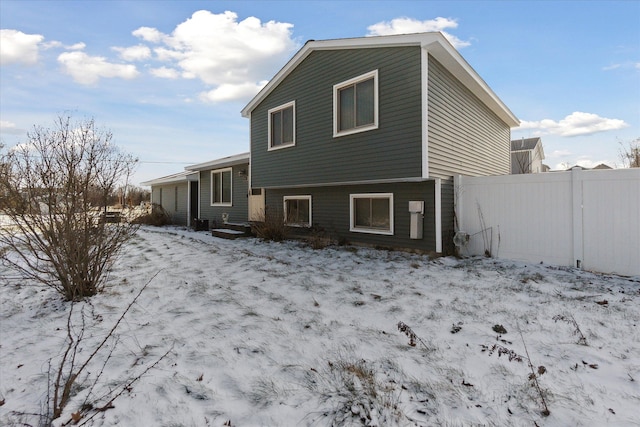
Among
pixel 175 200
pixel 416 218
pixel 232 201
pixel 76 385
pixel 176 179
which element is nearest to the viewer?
pixel 76 385

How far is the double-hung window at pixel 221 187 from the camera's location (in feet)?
46.7

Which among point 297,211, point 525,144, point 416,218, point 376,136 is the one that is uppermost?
point 525,144

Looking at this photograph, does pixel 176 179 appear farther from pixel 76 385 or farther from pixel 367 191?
pixel 76 385

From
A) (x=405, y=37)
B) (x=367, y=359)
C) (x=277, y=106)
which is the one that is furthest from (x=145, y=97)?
(x=367, y=359)

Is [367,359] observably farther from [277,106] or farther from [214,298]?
[277,106]

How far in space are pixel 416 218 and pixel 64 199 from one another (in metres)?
6.80

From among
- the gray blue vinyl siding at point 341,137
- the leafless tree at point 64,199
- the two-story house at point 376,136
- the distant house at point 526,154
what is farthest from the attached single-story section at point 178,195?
the distant house at point 526,154

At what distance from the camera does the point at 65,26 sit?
7.77 m

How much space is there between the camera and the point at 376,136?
25.3 ft

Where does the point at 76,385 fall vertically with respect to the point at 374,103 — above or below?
below

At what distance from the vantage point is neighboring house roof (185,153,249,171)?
12.8m

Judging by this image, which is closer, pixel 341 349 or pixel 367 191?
pixel 341 349

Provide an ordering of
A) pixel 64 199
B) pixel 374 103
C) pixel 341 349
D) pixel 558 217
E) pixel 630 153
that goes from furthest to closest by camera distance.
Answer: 1. pixel 630 153
2. pixel 374 103
3. pixel 558 217
4. pixel 64 199
5. pixel 341 349

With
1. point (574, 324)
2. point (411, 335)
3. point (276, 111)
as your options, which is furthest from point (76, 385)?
point (276, 111)
